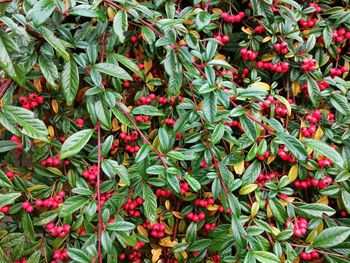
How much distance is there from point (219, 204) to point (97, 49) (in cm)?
58

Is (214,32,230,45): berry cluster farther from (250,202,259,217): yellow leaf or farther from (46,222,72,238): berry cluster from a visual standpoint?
(46,222,72,238): berry cluster

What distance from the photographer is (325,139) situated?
1.26 metres

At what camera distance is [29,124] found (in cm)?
91

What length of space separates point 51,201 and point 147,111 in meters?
0.36

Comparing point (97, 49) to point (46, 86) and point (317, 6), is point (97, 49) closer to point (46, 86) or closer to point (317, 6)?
point (46, 86)

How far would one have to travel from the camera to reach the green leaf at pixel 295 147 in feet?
3.13

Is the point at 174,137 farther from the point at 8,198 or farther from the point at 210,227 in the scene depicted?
the point at 8,198

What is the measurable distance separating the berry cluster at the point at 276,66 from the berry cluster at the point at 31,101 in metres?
0.71

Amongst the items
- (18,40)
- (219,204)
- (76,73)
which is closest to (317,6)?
(219,204)

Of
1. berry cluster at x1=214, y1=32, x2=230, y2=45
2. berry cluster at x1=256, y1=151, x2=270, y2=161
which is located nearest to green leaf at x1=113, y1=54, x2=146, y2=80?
berry cluster at x1=214, y1=32, x2=230, y2=45

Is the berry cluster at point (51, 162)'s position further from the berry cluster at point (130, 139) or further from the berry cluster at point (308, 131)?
the berry cluster at point (308, 131)

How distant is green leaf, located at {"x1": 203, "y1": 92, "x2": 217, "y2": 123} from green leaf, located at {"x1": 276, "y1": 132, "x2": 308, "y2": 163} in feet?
0.56

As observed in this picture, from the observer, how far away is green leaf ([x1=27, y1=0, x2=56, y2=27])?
2.86 ft

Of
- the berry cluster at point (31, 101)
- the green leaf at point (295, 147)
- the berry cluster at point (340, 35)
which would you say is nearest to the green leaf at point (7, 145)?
the berry cluster at point (31, 101)
